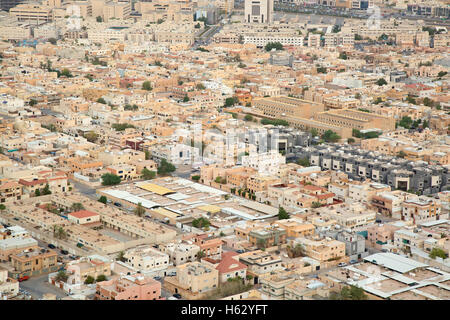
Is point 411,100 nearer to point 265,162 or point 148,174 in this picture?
point 265,162

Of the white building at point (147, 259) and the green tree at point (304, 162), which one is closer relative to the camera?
the white building at point (147, 259)

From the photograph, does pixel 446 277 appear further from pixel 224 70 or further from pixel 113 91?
pixel 224 70

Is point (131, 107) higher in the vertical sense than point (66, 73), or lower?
lower

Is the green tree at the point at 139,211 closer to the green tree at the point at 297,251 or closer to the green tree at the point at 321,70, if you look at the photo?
the green tree at the point at 297,251

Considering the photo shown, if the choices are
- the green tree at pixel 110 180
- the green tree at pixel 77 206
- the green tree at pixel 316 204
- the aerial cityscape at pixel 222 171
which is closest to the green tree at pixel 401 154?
the aerial cityscape at pixel 222 171

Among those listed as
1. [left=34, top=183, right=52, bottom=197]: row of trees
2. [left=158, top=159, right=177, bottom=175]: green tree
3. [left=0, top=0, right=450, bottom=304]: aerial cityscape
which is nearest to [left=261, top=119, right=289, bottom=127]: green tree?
[left=0, top=0, right=450, bottom=304]: aerial cityscape

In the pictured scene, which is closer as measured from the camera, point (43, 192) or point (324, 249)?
point (324, 249)

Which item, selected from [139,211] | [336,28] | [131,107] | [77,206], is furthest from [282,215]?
[336,28]
